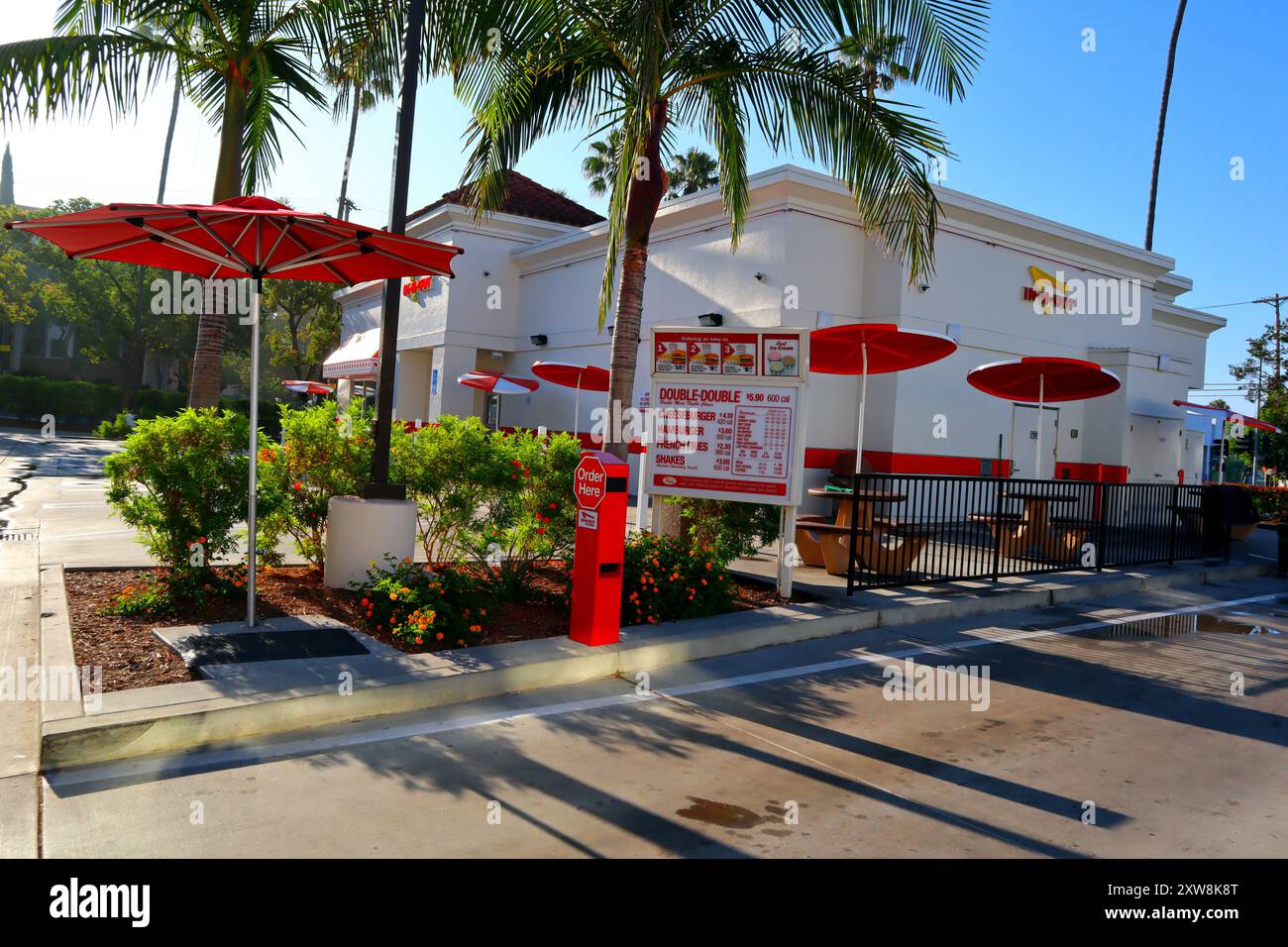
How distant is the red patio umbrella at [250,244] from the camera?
19.5 ft

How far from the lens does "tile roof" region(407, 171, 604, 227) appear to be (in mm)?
25750

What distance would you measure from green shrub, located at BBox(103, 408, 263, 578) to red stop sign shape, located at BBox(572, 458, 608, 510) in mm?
2779

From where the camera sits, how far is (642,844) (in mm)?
3875

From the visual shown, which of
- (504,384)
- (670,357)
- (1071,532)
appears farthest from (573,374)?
(1071,532)

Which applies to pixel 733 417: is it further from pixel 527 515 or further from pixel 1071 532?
pixel 1071 532

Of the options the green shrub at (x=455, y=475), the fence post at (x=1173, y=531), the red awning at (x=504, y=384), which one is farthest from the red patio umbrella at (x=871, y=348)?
the red awning at (x=504, y=384)

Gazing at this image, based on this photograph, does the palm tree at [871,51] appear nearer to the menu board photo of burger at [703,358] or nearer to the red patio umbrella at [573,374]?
the menu board photo of burger at [703,358]

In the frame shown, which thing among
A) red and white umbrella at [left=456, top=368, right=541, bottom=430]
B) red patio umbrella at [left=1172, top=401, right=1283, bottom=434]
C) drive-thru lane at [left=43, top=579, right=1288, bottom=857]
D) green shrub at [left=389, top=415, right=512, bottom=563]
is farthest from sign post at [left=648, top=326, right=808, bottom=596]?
red patio umbrella at [left=1172, top=401, right=1283, bottom=434]

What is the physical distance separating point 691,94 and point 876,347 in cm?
375

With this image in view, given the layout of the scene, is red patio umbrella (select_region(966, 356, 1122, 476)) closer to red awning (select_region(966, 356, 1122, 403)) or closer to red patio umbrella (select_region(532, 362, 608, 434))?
red awning (select_region(966, 356, 1122, 403))

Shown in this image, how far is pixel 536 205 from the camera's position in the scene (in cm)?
2650

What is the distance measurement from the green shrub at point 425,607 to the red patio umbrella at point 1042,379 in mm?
8656
